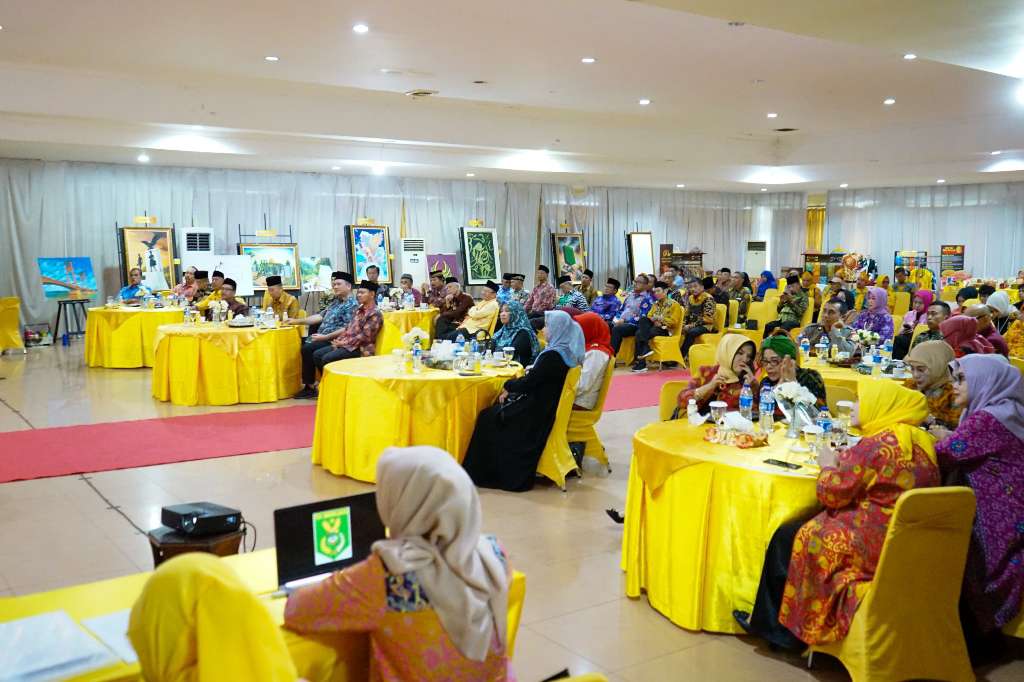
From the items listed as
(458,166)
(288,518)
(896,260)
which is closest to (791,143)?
(896,260)

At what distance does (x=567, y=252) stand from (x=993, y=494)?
1658 centimetres

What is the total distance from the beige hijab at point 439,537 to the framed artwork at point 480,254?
1651 cm

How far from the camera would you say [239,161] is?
49.5ft

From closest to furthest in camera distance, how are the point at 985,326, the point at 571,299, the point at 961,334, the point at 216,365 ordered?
1. the point at 961,334
2. the point at 985,326
3. the point at 216,365
4. the point at 571,299

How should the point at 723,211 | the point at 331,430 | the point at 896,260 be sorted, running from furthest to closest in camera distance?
1. the point at 723,211
2. the point at 896,260
3. the point at 331,430

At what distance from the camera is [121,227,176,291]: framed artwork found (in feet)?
48.4

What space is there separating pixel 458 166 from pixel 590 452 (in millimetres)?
10112

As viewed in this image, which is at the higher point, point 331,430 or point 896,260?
point 896,260

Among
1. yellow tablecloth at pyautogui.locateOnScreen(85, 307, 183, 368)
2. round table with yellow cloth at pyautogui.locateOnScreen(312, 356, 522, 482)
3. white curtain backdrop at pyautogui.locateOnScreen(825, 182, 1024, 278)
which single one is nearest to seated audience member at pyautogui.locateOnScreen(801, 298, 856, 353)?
round table with yellow cloth at pyautogui.locateOnScreen(312, 356, 522, 482)

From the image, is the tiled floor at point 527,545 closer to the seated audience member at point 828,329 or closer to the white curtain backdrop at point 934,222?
the seated audience member at point 828,329

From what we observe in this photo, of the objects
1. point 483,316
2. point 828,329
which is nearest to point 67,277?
point 483,316

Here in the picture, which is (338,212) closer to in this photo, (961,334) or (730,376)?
(961,334)

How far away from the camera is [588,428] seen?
6.68 metres

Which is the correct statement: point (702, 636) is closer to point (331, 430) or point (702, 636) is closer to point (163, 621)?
point (163, 621)
